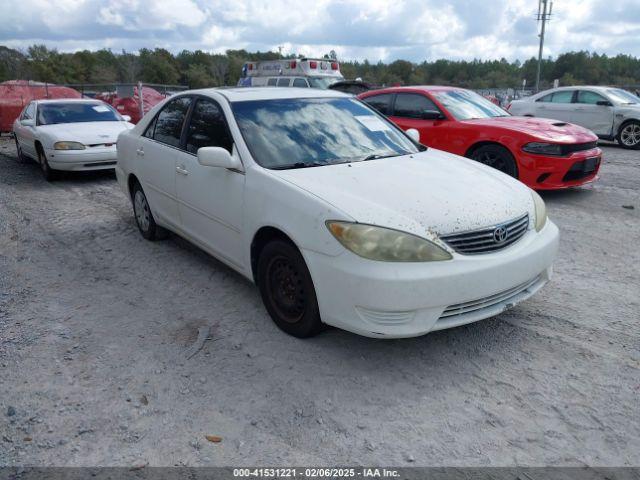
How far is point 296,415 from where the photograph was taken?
2799mm

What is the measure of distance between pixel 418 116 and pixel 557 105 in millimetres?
7313

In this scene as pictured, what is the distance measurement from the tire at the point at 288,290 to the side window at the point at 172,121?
5.80 feet

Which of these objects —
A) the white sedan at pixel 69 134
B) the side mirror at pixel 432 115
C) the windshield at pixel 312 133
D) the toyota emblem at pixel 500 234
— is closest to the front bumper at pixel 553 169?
the side mirror at pixel 432 115

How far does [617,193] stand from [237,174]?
20.3ft

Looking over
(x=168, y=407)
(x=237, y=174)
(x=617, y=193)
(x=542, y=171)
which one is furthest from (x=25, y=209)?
(x=617, y=193)

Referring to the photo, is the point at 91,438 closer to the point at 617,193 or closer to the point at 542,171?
the point at 542,171

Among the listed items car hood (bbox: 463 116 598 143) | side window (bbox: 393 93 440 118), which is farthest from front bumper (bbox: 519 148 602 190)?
side window (bbox: 393 93 440 118)

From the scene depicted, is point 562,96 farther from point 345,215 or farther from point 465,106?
point 345,215

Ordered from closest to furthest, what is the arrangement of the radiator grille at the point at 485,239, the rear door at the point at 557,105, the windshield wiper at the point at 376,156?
the radiator grille at the point at 485,239, the windshield wiper at the point at 376,156, the rear door at the point at 557,105

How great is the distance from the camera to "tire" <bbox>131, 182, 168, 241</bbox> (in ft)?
18.2

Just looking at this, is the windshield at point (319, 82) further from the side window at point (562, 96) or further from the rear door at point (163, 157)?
the rear door at point (163, 157)

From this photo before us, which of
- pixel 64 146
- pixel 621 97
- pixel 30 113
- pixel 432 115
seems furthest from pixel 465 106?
pixel 30 113

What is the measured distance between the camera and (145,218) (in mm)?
5672

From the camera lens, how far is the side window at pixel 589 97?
13.1 m
